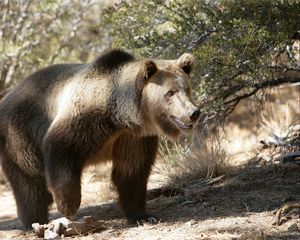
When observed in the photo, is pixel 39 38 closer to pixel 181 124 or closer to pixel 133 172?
pixel 133 172

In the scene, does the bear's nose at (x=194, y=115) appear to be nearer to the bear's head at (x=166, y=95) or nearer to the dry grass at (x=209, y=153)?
the bear's head at (x=166, y=95)

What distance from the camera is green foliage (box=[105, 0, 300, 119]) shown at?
7004 mm

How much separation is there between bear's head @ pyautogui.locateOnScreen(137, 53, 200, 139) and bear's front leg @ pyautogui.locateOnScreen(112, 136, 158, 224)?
1.41ft

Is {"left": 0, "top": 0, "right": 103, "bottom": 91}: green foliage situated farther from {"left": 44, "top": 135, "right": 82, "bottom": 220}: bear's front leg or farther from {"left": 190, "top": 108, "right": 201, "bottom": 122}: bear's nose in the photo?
{"left": 190, "top": 108, "right": 201, "bottom": 122}: bear's nose

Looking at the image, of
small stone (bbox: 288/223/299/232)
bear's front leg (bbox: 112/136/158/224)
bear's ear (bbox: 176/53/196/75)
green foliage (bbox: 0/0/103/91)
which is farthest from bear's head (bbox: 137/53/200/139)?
green foliage (bbox: 0/0/103/91)

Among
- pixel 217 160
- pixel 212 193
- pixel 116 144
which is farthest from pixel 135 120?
pixel 217 160

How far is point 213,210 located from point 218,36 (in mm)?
2080

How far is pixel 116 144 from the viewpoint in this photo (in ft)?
21.9

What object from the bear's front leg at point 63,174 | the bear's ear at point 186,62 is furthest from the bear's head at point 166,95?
the bear's front leg at point 63,174

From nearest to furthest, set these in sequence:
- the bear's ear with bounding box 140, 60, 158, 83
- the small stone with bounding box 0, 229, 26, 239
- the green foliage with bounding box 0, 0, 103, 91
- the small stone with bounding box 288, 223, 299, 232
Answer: the small stone with bounding box 288, 223, 299, 232 < the bear's ear with bounding box 140, 60, 158, 83 < the small stone with bounding box 0, 229, 26, 239 < the green foliage with bounding box 0, 0, 103, 91

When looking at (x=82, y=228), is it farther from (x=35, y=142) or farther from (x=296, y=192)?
(x=296, y=192)

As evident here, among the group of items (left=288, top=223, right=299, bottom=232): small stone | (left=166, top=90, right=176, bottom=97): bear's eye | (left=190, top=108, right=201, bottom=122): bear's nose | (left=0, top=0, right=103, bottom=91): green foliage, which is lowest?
(left=288, top=223, right=299, bottom=232): small stone

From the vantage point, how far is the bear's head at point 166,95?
603 cm

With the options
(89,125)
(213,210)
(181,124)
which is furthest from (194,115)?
A: (213,210)
